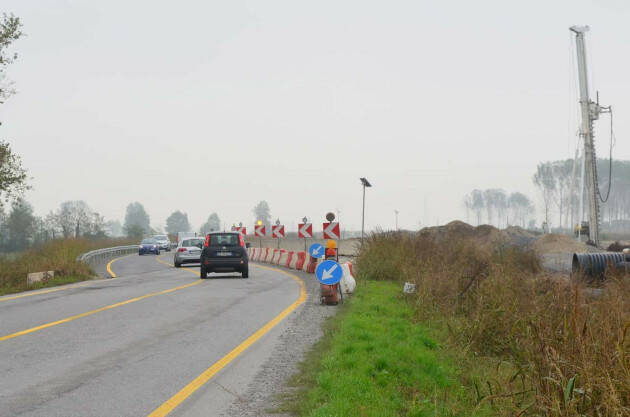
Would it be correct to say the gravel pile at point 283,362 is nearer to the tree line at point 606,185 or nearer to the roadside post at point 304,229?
the roadside post at point 304,229

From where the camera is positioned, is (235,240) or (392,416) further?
(235,240)

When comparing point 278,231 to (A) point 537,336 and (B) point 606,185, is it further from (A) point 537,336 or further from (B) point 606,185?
(B) point 606,185

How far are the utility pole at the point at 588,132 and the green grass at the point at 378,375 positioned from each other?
36.6m

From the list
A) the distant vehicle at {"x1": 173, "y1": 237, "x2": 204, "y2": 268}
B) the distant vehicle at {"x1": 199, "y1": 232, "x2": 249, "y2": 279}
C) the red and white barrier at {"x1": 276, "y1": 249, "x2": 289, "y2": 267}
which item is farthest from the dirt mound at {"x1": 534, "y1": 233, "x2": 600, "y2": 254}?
the distant vehicle at {"x1": 199, "y1": 232, "x2": 249, "y2": 279}

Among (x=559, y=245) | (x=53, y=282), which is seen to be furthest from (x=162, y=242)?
(x=53, y=282)

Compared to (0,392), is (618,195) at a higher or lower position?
higher

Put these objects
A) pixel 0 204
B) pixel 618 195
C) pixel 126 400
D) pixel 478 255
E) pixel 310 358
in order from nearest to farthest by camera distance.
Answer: pixel 126 400
pixel 310 358
pixel 478 255
pixel 0 204
pixel 618 195

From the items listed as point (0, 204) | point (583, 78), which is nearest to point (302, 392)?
point (0, 204)

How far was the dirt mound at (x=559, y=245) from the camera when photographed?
3944 cm

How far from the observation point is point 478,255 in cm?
2452

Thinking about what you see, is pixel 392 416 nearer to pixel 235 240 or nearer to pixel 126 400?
pixel 126 400

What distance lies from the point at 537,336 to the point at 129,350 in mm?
5658

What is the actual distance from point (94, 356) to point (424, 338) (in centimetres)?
459

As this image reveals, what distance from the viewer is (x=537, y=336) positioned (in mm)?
6672
